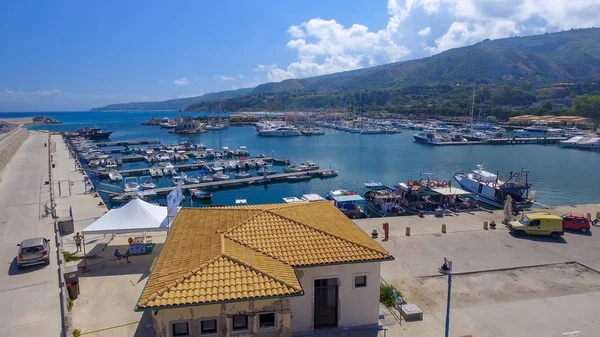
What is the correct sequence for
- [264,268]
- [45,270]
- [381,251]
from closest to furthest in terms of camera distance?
[264,268], [381,251], [45,270]

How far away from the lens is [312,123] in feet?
503

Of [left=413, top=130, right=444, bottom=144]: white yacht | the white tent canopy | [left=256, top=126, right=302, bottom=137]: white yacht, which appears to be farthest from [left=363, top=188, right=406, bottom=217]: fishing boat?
[left=256, top=126, right=302, bottom=137]: white yacht

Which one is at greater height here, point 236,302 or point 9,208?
point 236,302

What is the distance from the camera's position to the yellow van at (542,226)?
882 inches

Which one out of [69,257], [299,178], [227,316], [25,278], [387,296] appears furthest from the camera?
[299,178]

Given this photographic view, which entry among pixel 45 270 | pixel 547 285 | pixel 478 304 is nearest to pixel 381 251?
pixel 478 304

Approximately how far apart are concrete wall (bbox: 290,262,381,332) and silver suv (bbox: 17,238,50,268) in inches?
477

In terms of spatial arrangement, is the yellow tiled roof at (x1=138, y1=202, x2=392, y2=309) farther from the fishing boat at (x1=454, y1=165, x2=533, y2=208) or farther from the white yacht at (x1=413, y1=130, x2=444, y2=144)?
the white yacht at (x1=413, y1=130, x2=444, y2=144)

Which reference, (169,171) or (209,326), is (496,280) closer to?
(209,326)

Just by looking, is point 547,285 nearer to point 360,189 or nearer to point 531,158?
point 360,189

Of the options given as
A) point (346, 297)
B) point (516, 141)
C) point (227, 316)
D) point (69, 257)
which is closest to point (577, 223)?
point (346, 297)

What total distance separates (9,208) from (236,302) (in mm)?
25927

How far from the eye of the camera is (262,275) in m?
9.76

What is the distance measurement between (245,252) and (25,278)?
10.7 metres
